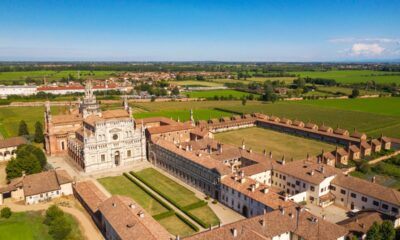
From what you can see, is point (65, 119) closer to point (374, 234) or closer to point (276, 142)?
point (276, 142)

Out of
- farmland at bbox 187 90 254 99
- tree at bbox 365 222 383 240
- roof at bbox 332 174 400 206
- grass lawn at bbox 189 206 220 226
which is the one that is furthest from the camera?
farmland at bbox 187 90 254 99

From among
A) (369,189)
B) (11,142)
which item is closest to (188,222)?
(369,189)

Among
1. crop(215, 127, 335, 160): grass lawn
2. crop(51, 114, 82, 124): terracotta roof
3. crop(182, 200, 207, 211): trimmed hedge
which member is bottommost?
crop(182, 200, 207, 211): trimmed hedge

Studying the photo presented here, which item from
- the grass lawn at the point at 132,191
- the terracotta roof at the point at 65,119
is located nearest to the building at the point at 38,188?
the grass lawn at the point at 132,191

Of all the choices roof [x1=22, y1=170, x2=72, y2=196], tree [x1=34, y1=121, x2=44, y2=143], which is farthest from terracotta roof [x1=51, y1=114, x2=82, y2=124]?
roof [x1=22, y1=170, x2=72, y2=196]

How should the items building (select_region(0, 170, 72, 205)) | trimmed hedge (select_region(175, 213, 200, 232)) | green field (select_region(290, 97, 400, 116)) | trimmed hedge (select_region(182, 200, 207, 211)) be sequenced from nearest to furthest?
1. trimmed hedge (select_region(175, 213, 200, 232))
2. trimmed hedge (select_region(182, 200, 207, 211))
3. building (select_region(0, 170, 72, 205))
4. green field (select_region(290, 97, 400, 116))

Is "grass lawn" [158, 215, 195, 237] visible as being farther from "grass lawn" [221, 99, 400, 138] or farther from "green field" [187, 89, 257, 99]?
"green field" [187, 89, 257, 99]

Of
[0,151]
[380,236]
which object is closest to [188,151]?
[380,236]

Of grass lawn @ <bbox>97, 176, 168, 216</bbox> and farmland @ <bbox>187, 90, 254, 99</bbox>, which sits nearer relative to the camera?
grass lawn @ <bbox>97, 176, 168, 216</bbox>
